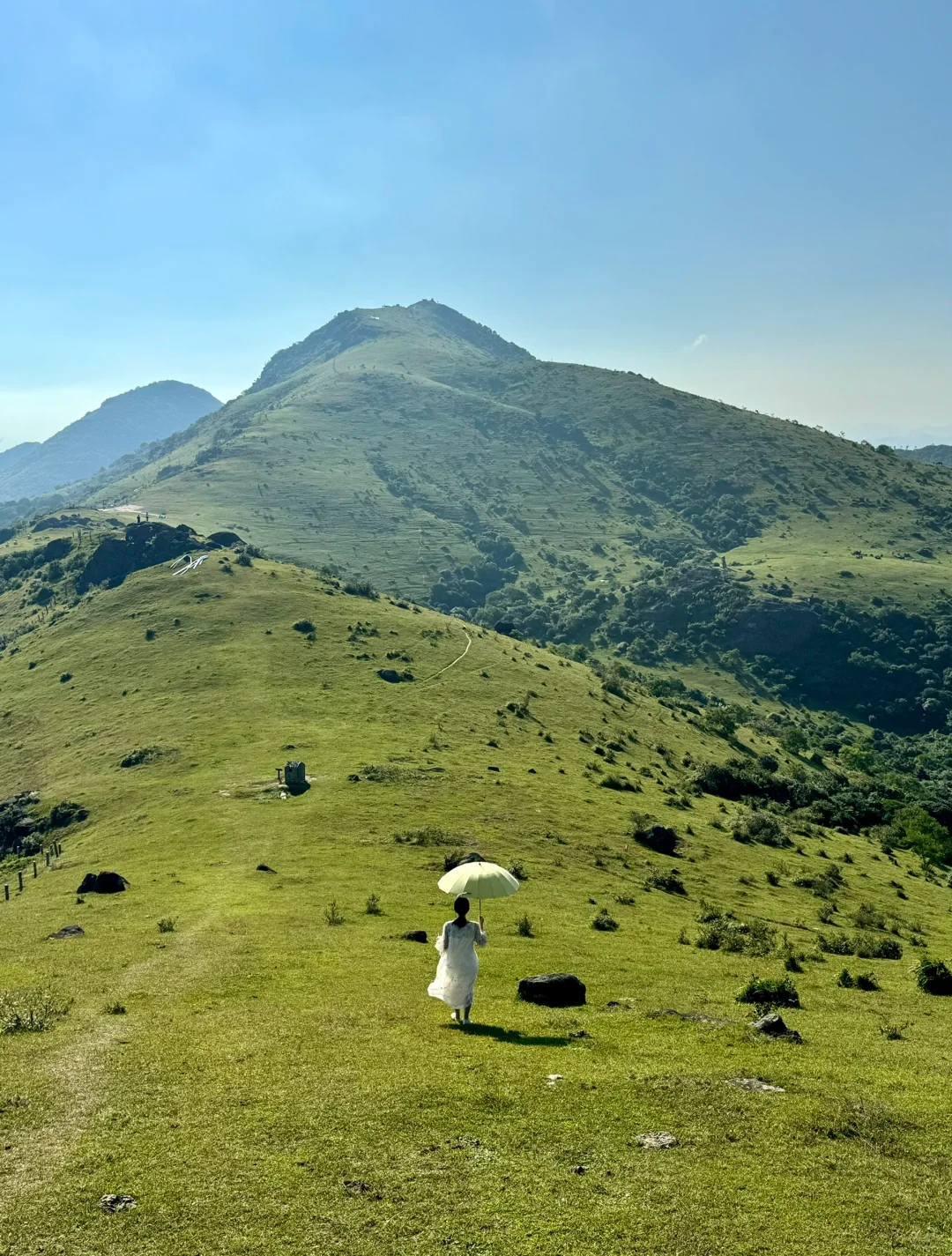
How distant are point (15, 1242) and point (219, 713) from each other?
312 feet

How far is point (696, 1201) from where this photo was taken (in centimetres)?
1367

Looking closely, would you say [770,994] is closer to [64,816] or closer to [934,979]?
[934,979]

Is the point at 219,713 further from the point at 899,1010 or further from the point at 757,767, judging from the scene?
the point at 899,1010

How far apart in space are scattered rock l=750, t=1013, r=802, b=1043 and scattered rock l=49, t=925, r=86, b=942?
2830 centimetres

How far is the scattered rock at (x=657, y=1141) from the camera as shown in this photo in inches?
609

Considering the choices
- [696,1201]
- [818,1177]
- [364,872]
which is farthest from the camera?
[364,872]

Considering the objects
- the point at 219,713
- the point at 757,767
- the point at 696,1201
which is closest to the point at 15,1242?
the point at 696,1201

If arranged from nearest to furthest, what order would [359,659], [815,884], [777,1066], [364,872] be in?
[777,1066]
[364,872]
[815,884]
[359,659]

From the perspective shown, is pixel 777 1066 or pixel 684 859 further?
pixel 684 859

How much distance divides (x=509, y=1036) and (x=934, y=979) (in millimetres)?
20710

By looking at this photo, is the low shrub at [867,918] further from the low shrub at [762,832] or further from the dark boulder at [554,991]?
the dark boulder at [554,991]

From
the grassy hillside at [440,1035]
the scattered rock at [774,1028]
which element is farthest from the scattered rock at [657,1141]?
the scattered rock at [774,1028]

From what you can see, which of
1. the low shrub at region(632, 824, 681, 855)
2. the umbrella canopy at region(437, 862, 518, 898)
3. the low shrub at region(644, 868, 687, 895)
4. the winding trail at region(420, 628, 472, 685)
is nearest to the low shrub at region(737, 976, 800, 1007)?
the umbrella canopy at region(437, 862, 518, 898)

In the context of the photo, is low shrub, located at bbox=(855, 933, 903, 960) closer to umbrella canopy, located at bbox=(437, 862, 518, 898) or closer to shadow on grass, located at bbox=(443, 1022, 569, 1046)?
umbrella canopy, located at bbox=(437, 862, 518, 898)
